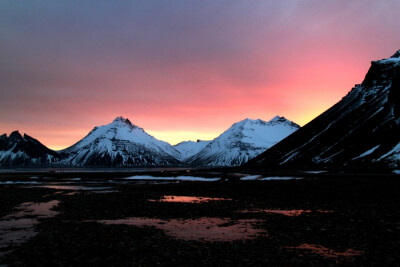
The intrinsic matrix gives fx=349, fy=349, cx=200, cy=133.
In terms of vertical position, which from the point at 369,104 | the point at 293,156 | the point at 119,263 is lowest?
the point at 119,263

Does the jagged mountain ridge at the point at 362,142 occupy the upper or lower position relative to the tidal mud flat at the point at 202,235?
upper

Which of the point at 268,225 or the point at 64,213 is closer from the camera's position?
the point at 268,225

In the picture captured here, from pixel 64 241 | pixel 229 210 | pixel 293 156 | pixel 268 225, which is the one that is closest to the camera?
pixel 64 241

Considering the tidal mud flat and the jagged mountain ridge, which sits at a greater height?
the jagged mountain ridge

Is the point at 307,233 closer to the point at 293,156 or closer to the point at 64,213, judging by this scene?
the point at 64,213

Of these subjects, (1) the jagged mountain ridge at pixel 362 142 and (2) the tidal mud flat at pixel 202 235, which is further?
(1) the jagged mountain ridge at pixel 362 142

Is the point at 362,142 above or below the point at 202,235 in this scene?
above

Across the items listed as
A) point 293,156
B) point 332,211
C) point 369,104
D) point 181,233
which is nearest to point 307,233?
point 181,233

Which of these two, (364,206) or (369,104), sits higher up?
(369,104)

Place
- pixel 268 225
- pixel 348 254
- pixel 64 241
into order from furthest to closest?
1. pixel 268 225
2. pixel 64 241
3. pixel 348 254

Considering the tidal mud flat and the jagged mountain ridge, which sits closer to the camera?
the tidal mud flat

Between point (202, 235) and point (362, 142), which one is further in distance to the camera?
point (362, 142)

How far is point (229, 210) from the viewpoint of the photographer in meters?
33.9

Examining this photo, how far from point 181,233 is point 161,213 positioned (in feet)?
32.5
